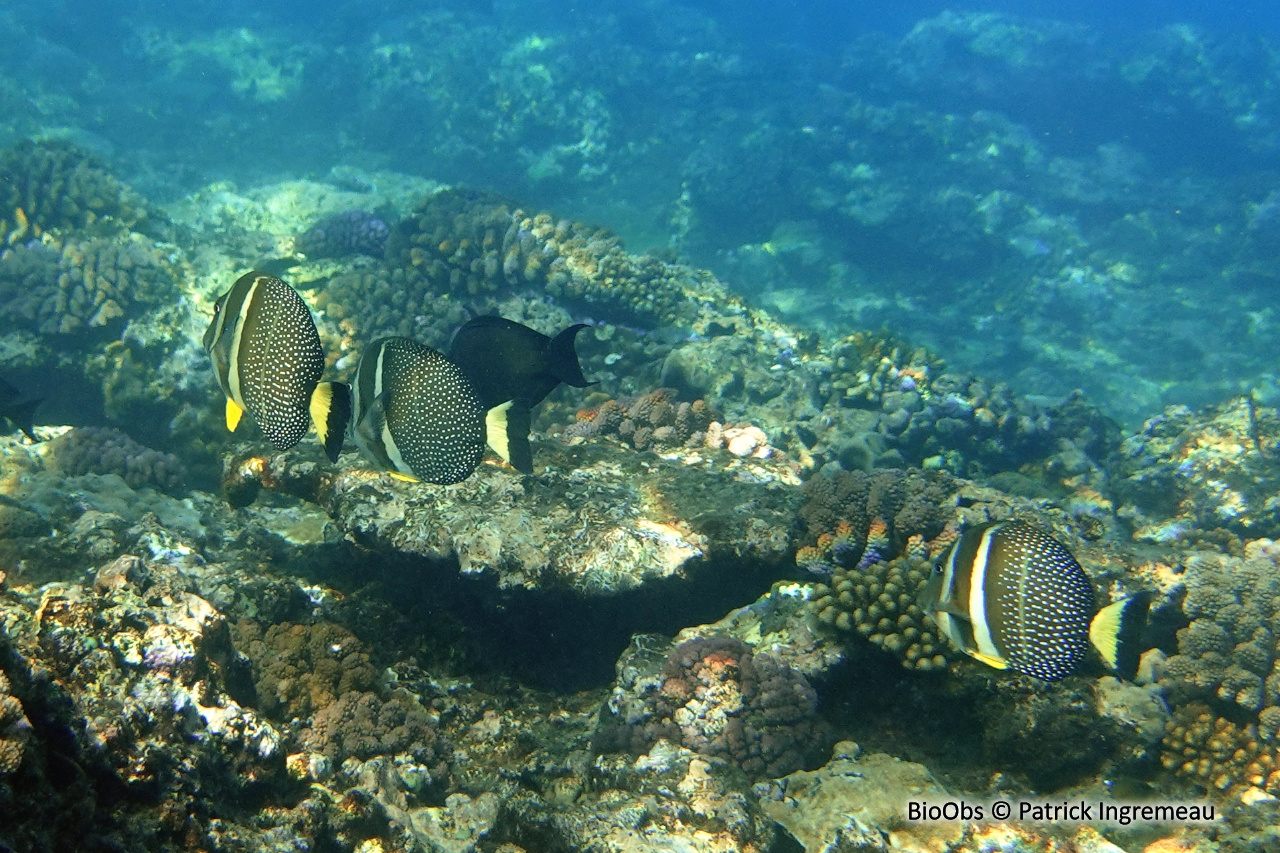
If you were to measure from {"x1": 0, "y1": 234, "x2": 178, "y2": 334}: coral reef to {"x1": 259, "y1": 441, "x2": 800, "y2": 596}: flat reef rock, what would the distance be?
5.71 meters

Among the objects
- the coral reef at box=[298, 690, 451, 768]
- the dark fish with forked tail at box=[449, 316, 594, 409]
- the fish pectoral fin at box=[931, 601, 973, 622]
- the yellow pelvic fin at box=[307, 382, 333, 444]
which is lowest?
the coral reef at box=[298, 690, 451, 768]

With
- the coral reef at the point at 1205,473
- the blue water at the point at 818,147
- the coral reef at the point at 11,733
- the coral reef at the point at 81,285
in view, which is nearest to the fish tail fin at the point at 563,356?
the coral reef at the point at 11,733

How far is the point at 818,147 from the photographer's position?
21844 millimetres

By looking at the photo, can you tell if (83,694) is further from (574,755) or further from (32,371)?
(32,371)

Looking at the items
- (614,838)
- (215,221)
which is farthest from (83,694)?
(215,221)

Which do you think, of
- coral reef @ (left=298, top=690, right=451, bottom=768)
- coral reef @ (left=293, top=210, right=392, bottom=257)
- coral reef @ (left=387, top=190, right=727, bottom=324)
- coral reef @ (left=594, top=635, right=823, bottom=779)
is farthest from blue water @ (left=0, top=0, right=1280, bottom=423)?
coral reef @ (left=298, top=690, right=451, bottom=768)

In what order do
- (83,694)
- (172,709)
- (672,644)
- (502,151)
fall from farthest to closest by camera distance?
(502,151) < (672,644) < (172,709) < (83,694)

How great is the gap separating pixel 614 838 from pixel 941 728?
6.93 feet

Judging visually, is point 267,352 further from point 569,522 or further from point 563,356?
point 569,522

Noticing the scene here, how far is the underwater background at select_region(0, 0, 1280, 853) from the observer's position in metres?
2.92

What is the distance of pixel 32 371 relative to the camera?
813 centimetres

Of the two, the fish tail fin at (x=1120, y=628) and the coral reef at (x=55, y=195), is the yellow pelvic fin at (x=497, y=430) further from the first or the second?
the coral reef at (x=55, y=195)

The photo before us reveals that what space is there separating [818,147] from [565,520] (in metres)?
21.2

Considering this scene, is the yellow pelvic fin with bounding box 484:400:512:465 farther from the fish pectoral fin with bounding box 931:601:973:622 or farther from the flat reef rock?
the fish pectoral fin with bounding box 931:601:973:622
